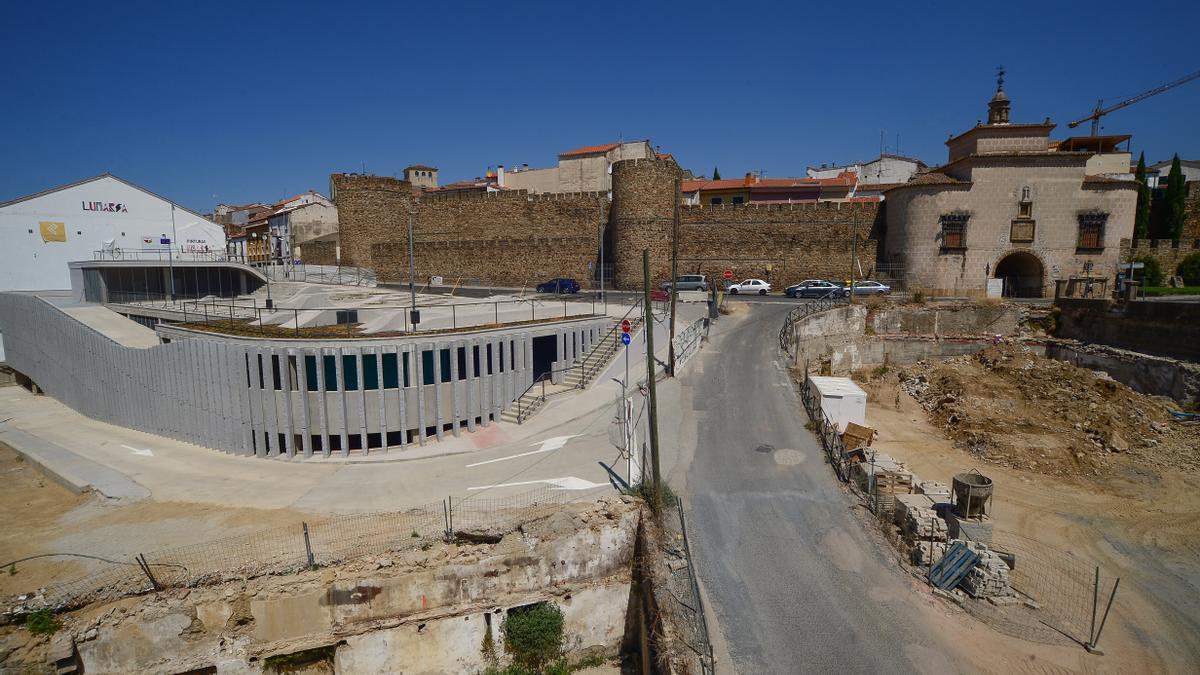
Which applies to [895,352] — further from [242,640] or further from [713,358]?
[242,640]

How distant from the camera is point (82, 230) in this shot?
3734 centimetres

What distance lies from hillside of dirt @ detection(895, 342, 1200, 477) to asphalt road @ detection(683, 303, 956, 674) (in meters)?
8.19

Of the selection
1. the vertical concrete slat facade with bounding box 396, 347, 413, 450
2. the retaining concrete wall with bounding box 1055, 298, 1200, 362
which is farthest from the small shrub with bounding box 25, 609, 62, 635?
the retaining concrete wall with bounding box 1055, 298, 1200, 362

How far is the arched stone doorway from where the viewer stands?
35.3 meters

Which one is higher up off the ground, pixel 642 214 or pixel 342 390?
pixel 642 214

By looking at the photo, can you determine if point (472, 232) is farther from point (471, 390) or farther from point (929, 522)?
point (929, 522)

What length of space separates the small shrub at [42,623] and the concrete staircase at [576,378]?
11940 mm

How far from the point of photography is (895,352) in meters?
30.0

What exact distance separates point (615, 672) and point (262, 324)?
17228mm

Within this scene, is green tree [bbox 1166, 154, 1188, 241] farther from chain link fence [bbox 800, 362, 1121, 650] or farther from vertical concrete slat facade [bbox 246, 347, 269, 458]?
vertical concrete slat facade [bbox 246, 347, 269, 458]

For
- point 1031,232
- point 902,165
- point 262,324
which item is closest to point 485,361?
point 262,324

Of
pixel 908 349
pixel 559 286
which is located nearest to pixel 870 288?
pixel 908 349

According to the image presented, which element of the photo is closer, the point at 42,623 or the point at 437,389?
the point at 42,623

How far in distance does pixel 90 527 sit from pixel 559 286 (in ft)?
91.4
